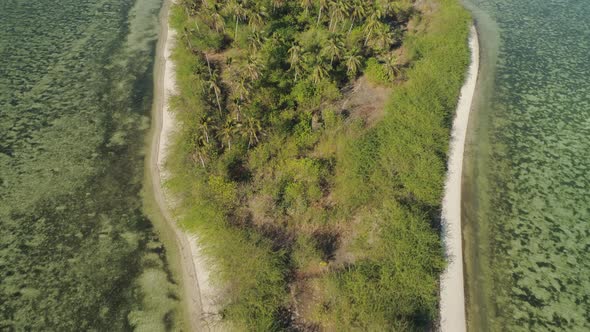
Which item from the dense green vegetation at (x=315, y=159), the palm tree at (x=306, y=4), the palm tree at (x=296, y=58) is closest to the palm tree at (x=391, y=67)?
the dense green vegetation at (x=315, y=159)

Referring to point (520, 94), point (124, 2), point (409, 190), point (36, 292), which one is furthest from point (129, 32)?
point (520, 94)

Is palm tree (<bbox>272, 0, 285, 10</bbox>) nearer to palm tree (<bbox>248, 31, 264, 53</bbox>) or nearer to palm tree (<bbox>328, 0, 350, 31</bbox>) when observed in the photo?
palm tree (<bbox>328, 0, 350, 31</bbox>)

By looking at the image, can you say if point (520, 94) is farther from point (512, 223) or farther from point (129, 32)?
point (129, 32)

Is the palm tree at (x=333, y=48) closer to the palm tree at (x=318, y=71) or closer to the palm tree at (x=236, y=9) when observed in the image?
the palm tree at (x=318, y=71)

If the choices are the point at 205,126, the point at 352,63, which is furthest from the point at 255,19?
the point at 205,126

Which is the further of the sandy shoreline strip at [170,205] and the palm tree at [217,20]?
the palm tree at [217,20]

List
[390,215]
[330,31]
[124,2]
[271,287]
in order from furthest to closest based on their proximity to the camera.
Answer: [124,2] < [330,31] < [390,215] < [271,287]

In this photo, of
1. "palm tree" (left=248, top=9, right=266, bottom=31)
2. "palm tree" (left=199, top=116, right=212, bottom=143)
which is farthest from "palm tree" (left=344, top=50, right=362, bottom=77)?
"palm tree" (left=199, top=116, right=212, bottom=143)
